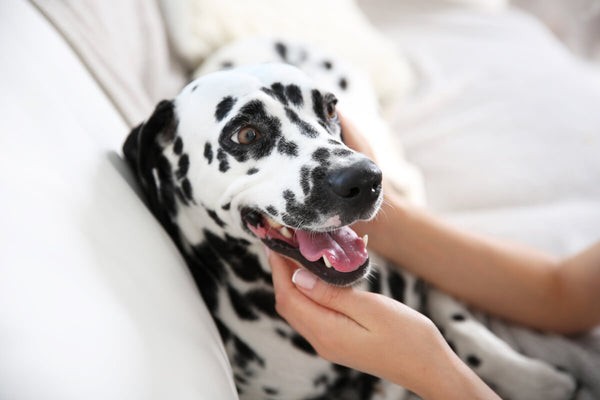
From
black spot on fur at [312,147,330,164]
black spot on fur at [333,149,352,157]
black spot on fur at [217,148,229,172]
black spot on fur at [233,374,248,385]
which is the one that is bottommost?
black spot on fur at [233,374,248,385]

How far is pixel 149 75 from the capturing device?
151cm

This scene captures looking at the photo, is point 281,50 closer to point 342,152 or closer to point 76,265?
point 342,152

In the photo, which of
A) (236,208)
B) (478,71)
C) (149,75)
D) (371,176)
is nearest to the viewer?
(371,176)

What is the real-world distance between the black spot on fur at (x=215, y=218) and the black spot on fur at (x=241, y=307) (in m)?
0.16

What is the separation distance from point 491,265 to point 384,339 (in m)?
0.50

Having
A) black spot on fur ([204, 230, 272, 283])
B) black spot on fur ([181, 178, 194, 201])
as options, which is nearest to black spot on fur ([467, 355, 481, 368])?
black spot on fur ([204, 230, 272, 283])

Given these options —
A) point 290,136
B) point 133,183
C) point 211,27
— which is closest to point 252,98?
point 290,136

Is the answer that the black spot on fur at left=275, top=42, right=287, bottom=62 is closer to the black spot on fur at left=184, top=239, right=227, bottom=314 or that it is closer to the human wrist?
the black spot on fur at left=184, top=239, right=227, bottom=314

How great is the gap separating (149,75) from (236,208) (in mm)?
636

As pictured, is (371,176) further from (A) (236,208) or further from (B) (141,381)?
(B) (141,381)

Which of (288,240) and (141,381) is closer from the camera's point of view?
(141,381)

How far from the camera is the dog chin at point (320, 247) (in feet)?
3.27

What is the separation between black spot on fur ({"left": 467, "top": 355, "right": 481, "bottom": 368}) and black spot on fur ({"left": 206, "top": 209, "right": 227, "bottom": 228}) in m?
0.66

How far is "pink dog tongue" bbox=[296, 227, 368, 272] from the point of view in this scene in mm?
1006
